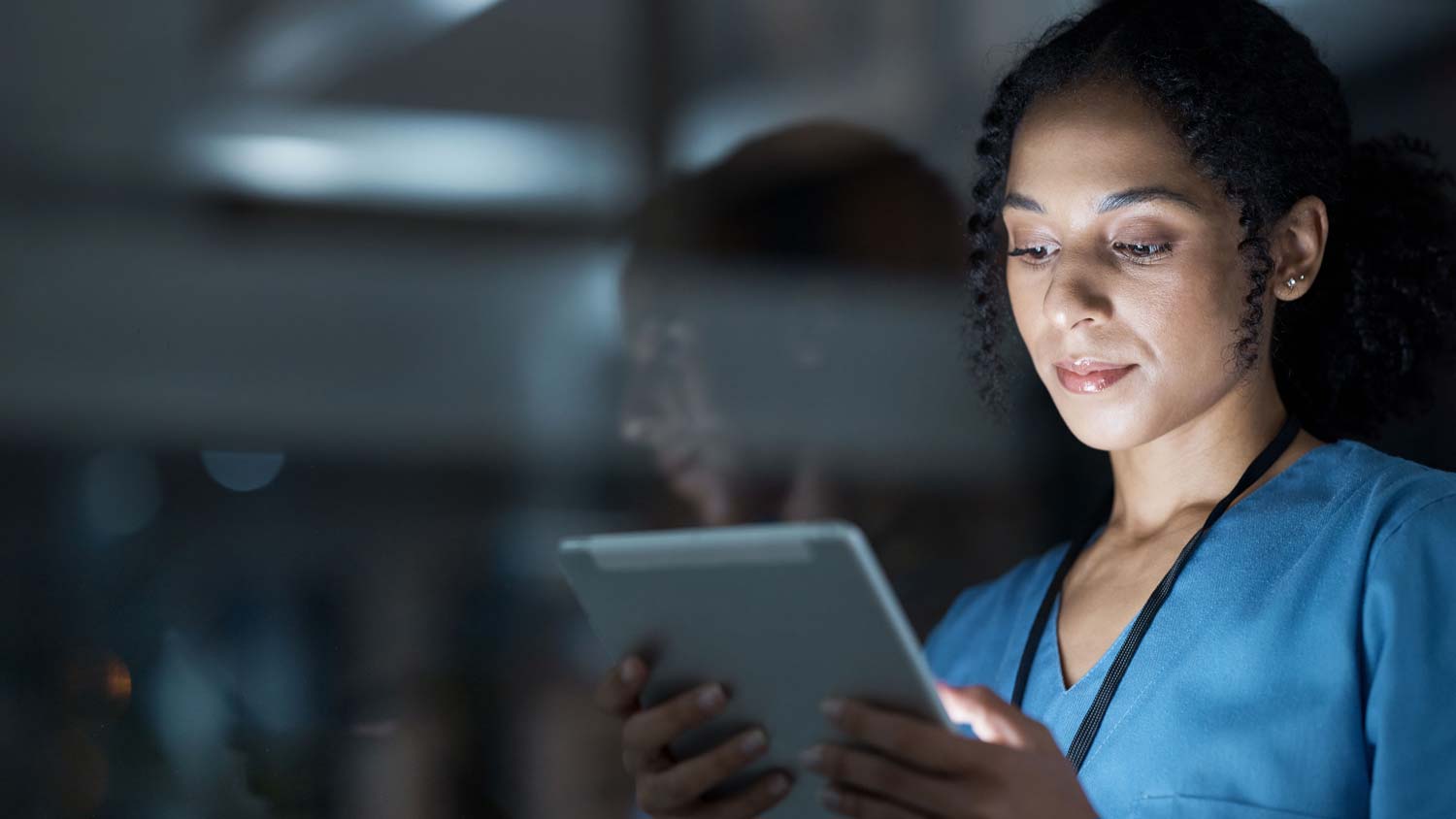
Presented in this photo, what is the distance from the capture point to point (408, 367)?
127 cm

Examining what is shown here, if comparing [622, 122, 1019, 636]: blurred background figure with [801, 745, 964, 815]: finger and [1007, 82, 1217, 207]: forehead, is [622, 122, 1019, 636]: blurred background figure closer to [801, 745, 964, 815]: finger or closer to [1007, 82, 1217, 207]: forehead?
[1007, 82, 1217, 207]: forehead

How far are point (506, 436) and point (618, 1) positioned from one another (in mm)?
442

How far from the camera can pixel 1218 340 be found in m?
0.98

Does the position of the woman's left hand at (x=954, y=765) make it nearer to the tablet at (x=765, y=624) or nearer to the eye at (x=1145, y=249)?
the tablet at (x=765, y=624)

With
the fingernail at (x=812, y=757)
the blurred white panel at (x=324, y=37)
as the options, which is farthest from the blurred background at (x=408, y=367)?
the fingernail at (x=812, y=757)

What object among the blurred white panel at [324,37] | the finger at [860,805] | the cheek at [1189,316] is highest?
the blurred white panel at [324,37]

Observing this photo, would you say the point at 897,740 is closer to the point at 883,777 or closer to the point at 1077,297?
the point at 883,777

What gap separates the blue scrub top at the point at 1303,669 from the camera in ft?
2.75

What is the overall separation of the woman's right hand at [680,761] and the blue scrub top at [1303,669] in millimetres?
253

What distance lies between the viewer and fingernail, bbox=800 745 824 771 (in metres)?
0.78

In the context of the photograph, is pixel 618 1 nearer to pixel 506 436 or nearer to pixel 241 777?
pixel 506 436

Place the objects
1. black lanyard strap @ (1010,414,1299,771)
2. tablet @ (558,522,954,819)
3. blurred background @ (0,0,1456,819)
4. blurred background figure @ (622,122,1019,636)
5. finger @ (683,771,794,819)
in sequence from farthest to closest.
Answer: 1. blurred background figure @ (622,122,1019,636)
2. blurred background @ (0,0,1456,819)
3. black lanyard strap @ (1010,414,1299,771)
4. finger @ (683,771,794,819)
5. tablet @ (558,522,954,819)

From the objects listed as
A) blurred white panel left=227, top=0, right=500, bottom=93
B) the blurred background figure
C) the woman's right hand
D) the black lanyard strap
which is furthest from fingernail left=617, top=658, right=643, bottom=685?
blurred white panel left=227, top=0, right=500, bottom=93

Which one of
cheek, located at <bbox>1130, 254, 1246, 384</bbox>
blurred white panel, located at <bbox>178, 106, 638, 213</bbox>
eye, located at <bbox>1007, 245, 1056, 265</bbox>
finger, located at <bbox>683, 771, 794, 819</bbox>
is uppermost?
blurred white panel, located at <bbox>178, 106, 638, 213</bbox>
